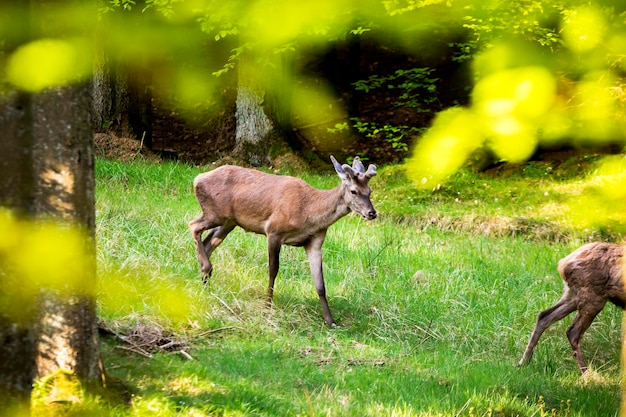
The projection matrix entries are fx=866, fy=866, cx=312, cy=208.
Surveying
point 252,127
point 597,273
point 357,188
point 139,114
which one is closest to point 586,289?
point 597,273

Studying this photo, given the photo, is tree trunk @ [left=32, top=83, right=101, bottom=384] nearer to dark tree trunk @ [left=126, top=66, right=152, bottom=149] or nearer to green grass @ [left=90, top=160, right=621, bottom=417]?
green grass @ [left=90, top=160, right=621, bottom=417]

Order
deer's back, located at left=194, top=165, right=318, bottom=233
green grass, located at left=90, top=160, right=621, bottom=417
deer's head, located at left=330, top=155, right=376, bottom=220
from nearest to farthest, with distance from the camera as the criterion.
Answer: green grass, located at left=90, top=160, right=621, bottom=417, deer's head, located at left=330, top=155, right=376, bottom=220, deer's back, located at left=194, top=165, right=318, bottom=233

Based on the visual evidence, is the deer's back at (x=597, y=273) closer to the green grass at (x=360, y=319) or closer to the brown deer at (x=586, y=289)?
the brown deer at (x=586, y=289)

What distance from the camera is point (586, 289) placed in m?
8.03

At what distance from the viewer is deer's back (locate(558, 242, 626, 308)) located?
26.2ft

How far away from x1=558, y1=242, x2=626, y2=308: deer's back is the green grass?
71 centimetres

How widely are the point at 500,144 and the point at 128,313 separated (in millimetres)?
5176

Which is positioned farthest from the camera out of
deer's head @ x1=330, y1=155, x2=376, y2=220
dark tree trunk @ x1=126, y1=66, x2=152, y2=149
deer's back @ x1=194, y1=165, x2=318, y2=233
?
dark tree trunk @ x1=126, y1=66, x2=152, y2=149

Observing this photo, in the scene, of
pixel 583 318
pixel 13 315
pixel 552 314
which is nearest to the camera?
pixel 13 315

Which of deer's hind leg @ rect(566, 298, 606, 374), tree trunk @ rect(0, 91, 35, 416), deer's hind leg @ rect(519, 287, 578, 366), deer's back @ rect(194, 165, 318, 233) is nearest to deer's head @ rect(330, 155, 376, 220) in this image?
deer's back @ rect(194, 165, 318, 233)

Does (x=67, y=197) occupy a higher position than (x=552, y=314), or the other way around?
(x=67, y=197)

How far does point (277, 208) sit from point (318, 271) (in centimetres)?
87

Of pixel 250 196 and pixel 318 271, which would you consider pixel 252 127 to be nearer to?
pixel 250 196

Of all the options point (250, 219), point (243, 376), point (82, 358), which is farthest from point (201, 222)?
point (82, 358)
